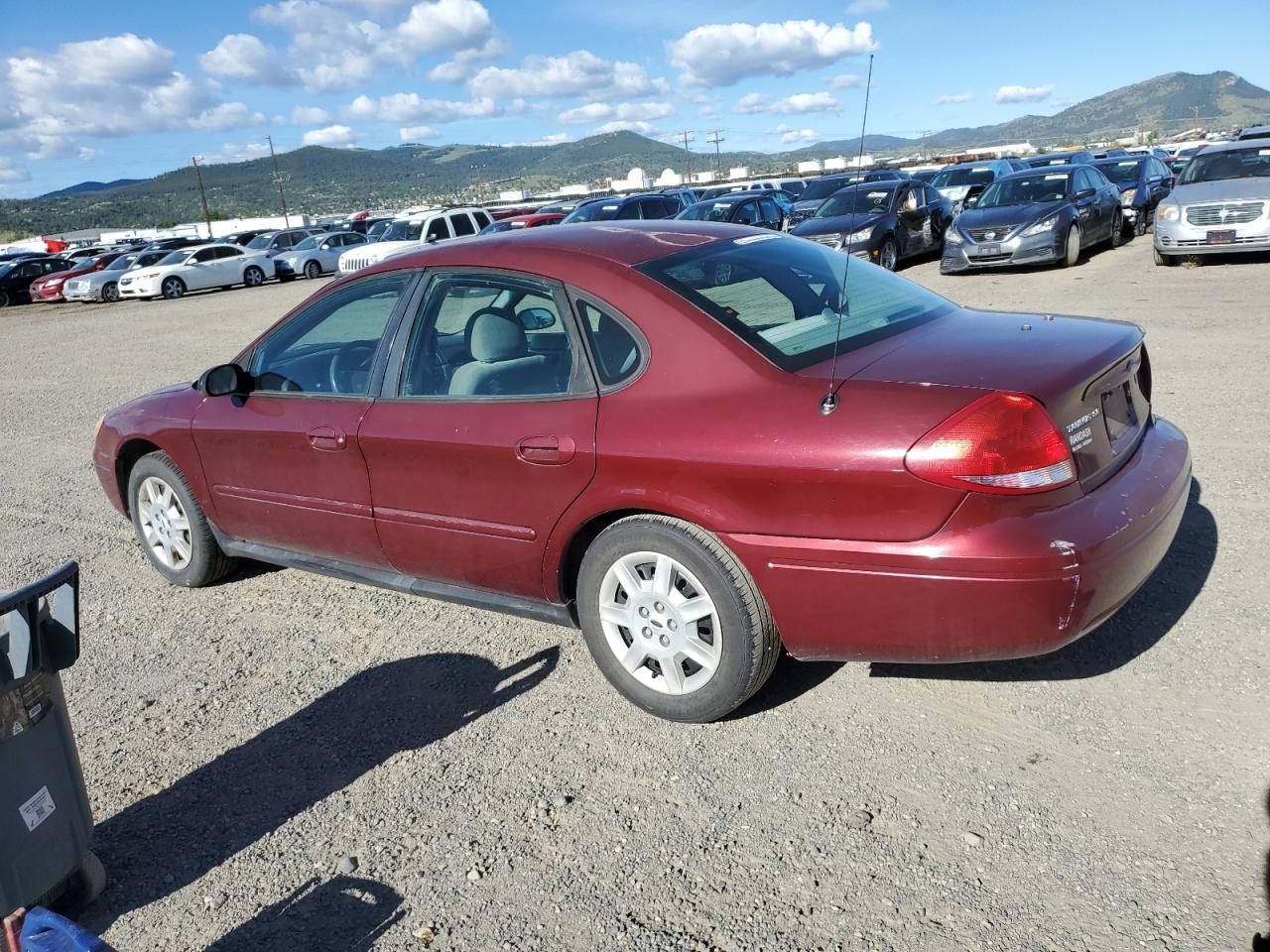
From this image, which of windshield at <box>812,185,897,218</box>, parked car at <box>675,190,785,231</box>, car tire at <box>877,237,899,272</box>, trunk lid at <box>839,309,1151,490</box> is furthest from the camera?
parked car at <box>675,190,785,231</box>

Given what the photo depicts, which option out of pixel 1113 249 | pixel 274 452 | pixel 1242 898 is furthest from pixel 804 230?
pixel 1242 898

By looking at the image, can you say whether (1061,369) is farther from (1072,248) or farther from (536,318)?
(1072,248)

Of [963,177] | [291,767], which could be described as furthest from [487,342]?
[963,177]

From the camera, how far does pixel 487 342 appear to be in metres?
3.92

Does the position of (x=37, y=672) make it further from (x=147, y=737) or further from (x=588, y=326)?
(x=588, y=326)

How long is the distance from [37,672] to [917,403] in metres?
2.44

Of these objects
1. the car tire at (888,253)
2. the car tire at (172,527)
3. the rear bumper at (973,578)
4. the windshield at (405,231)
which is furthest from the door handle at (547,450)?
the windshield at (405,231)

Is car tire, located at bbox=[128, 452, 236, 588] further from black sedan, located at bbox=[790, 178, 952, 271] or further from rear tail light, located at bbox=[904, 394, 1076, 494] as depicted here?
black sedan, located at bbox=[790, 178, 952, 271]

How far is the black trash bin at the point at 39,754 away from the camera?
2488 mm

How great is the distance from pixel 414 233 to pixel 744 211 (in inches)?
377

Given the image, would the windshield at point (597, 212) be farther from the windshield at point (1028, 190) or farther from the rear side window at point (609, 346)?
the rear side window at point (609, 346)

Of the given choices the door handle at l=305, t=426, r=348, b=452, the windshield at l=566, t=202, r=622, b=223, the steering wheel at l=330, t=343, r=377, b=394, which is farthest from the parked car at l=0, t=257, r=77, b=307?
the door handle at l=305, t=426, r=348, b=452

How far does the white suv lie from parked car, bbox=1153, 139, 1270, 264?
52.6ft

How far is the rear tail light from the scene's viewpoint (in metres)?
2.83
